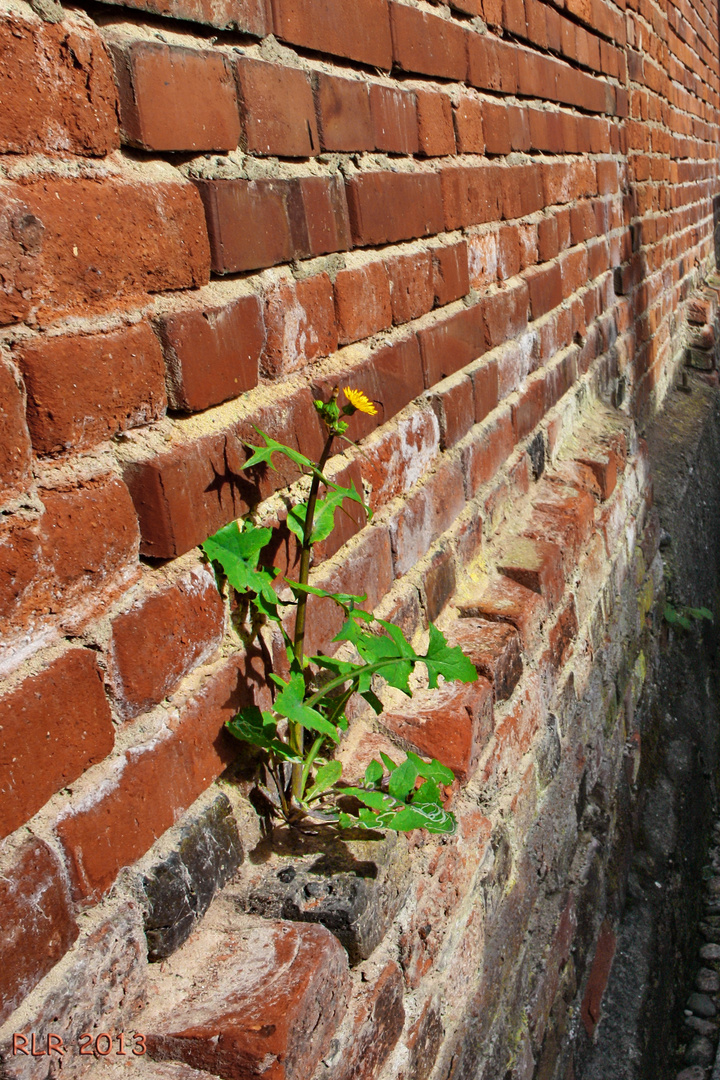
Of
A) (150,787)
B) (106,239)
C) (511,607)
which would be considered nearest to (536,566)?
(511,607)

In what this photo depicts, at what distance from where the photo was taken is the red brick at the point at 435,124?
1.68 meters

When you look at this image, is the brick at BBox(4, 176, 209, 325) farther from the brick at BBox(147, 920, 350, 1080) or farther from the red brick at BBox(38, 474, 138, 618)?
the brick at BBox(147, 920, 350, 1080)

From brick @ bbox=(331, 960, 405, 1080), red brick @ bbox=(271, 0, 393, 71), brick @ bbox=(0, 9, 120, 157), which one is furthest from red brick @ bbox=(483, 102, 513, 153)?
brick @ bbox=(331, 960, 405, 1080)

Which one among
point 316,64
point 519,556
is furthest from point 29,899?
point 519,556

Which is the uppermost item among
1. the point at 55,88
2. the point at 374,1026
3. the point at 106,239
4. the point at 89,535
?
the point at 55,88

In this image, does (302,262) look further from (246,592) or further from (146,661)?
(146,661)

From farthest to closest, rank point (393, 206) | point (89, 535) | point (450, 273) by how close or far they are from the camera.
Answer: point (450, 273) → point (393, 206) → point (89, 535)

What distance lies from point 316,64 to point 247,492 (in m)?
0.65

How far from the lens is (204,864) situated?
3.49 feet

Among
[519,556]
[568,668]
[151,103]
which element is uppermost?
[151,103]

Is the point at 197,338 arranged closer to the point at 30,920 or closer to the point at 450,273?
the point at 30,920

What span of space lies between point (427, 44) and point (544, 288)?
0.90 meters

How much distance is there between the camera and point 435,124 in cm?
174

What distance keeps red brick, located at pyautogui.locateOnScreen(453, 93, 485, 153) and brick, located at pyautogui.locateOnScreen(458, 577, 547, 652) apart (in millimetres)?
907
